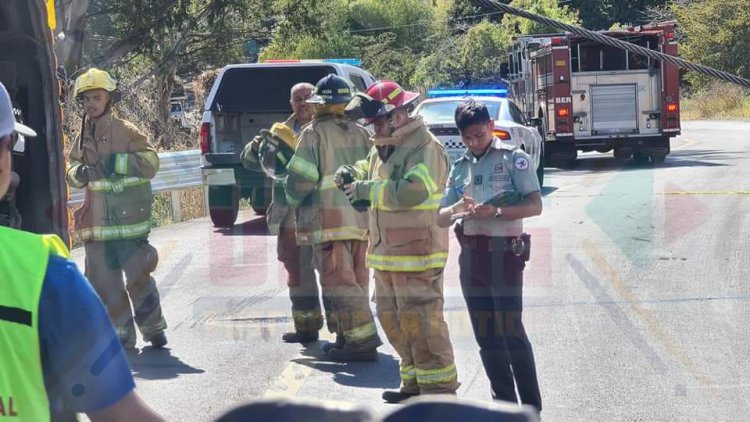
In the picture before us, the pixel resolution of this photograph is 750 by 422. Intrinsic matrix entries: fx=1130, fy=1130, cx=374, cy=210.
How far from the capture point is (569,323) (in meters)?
8.11

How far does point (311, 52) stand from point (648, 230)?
24.9 meters

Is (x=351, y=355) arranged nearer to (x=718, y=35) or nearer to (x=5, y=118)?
(x=5, y=118)

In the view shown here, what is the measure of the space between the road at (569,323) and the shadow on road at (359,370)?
0.01 metres

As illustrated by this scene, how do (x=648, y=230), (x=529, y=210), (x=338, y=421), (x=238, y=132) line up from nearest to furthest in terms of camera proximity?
1. (x=338, y=421)
2. (x=529, y=210)
3. (x=648, y=230)
4. (x=238, y=132)

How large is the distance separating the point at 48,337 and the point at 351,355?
17.0 feet

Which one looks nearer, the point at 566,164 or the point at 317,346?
the point at 317,346

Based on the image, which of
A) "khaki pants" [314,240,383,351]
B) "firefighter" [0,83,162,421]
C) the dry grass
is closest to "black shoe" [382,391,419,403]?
"khaki pants" [314,240,383,351]

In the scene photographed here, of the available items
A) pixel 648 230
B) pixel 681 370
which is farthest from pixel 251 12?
pixel 681 370

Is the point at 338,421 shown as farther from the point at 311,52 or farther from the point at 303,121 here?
the point at 311,52

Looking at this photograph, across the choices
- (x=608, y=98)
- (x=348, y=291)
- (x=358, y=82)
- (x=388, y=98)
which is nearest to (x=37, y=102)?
(x=388, y=98)

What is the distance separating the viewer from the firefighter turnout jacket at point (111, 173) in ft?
24.1

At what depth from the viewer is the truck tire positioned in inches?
536

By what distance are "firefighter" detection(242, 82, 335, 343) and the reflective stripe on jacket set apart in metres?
0.49

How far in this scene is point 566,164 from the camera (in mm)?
24125
